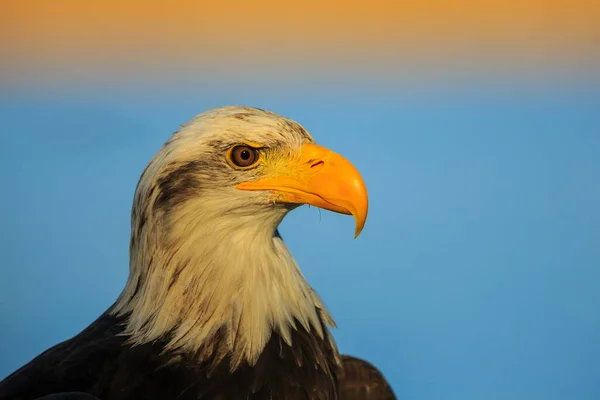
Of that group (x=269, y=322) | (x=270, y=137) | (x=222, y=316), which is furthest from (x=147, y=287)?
(x=270, y=137)

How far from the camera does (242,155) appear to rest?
2.14 meters

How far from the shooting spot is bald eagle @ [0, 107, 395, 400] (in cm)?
212

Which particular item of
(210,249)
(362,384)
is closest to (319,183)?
(210,249)

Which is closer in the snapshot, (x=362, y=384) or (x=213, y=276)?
(x=213, y=276)

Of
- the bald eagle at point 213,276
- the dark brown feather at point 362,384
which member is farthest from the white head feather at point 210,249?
the dark brown feather at point 362,384

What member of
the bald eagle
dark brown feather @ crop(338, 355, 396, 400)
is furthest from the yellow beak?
dark brown feather @ crop(338, 355, 396, 400)

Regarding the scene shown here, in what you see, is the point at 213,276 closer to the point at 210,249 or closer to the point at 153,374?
the point at 210,249

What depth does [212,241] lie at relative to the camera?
86.0 inches

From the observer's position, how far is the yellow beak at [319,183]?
2.09 m

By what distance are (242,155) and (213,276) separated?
0.36m

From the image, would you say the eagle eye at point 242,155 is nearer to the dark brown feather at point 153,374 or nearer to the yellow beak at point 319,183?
the yellow beak at point 319,183

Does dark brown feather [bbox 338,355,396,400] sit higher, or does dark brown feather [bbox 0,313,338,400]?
dark brown feather [bbox 0,313,338,400]

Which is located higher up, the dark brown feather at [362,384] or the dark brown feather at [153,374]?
the dark brown feather at [153,374]

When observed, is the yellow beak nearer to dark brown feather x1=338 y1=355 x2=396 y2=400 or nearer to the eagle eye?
the eagle eye
